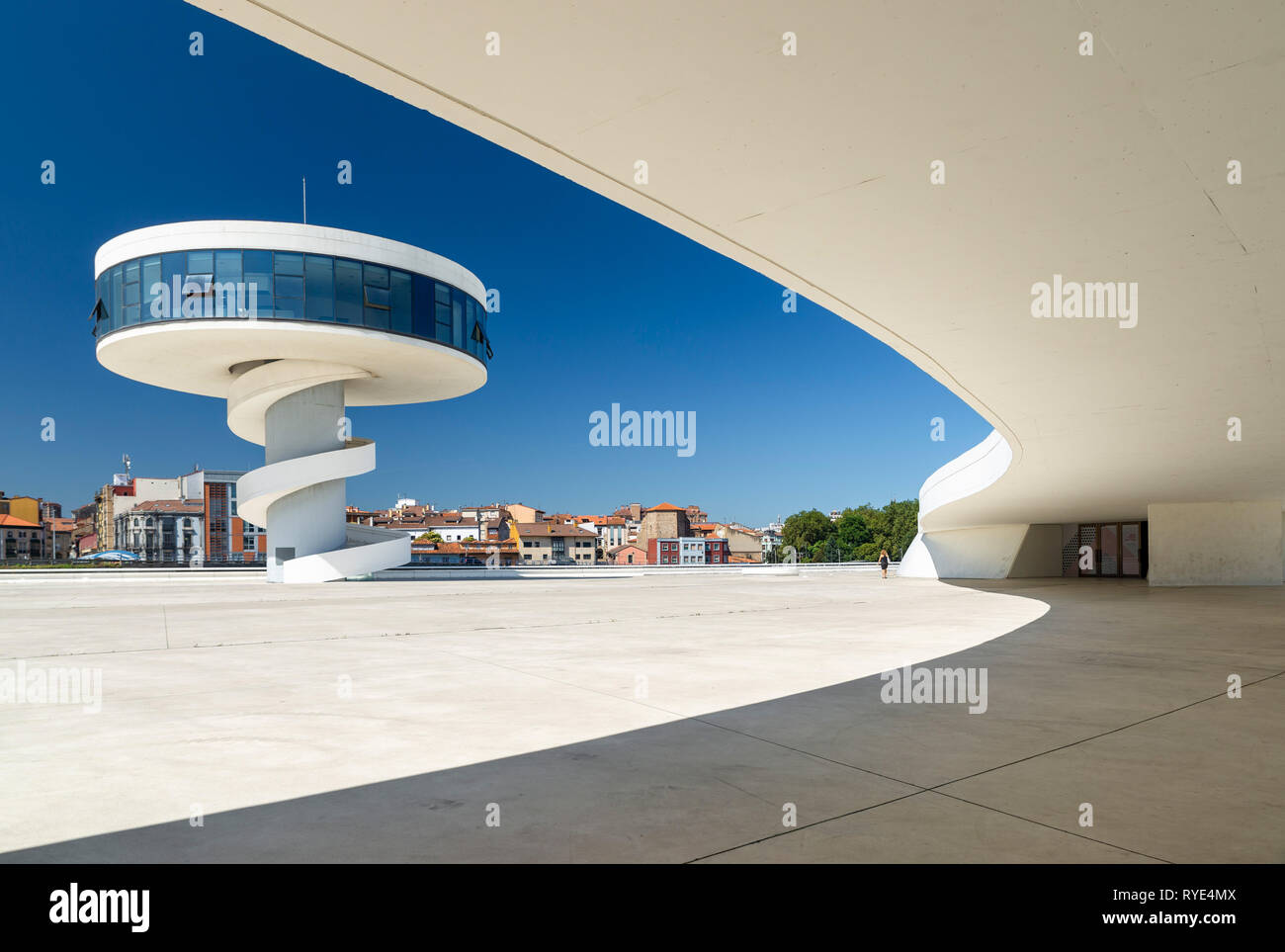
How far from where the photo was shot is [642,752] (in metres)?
4.71

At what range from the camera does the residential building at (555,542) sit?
127062mm

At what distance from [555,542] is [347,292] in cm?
9923

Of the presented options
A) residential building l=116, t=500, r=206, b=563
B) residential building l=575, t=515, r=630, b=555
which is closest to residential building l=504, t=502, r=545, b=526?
residential building l=575, t=515, r=630, b=555

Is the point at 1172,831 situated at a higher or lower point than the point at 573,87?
lower

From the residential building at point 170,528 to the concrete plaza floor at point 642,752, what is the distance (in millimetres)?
120100

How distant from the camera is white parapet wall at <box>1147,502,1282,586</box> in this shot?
21.9 metres

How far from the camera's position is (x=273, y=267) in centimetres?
2902

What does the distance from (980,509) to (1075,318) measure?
18.2 m

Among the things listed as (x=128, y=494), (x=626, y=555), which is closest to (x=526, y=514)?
(x=626, y=555)

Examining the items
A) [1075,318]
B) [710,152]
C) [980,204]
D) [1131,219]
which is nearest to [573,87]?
[710,152]

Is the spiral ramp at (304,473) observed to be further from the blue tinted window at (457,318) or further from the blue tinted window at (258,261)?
the blue tinted window at (457,318)

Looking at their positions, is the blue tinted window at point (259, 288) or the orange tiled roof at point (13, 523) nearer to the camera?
the blue tinted window at point (259, 288)

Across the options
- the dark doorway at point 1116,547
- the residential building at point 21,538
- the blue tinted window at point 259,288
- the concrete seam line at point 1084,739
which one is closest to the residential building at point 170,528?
the residential building at point 21,538
